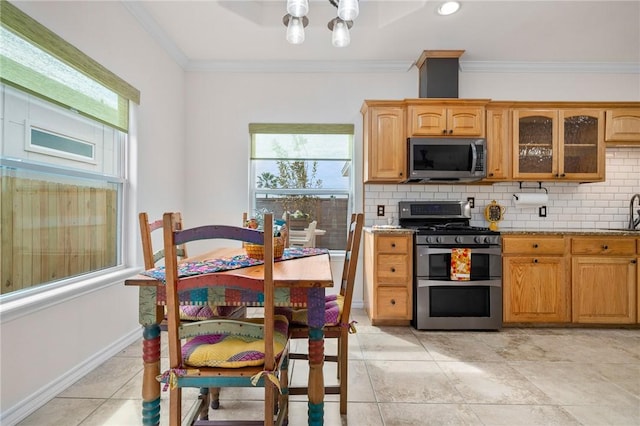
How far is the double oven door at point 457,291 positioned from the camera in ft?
9.77

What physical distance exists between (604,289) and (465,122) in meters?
2.00

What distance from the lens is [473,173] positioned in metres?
3.21

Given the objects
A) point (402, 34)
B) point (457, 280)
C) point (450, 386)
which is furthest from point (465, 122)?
point (450, 386)

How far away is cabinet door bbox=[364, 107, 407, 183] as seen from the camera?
3277 mm

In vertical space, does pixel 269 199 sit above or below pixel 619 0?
below

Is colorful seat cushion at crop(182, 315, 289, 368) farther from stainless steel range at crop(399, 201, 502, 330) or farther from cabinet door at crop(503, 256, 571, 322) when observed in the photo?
cabinet door at crop(503, 256, 571, 322)

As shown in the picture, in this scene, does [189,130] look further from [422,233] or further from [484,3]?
[484,3]

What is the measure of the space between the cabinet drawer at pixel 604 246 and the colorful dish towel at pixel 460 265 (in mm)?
1014

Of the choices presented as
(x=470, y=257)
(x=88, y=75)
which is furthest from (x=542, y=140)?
(x=88, y=75)

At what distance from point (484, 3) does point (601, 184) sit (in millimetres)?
2395

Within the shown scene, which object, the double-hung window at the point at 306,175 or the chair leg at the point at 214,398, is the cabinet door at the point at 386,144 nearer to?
the double-hung window at the point at 306,175

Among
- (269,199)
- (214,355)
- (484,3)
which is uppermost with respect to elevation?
(484,3)

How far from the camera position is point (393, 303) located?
3.04 m

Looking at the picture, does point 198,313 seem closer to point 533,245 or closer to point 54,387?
point 54,387
